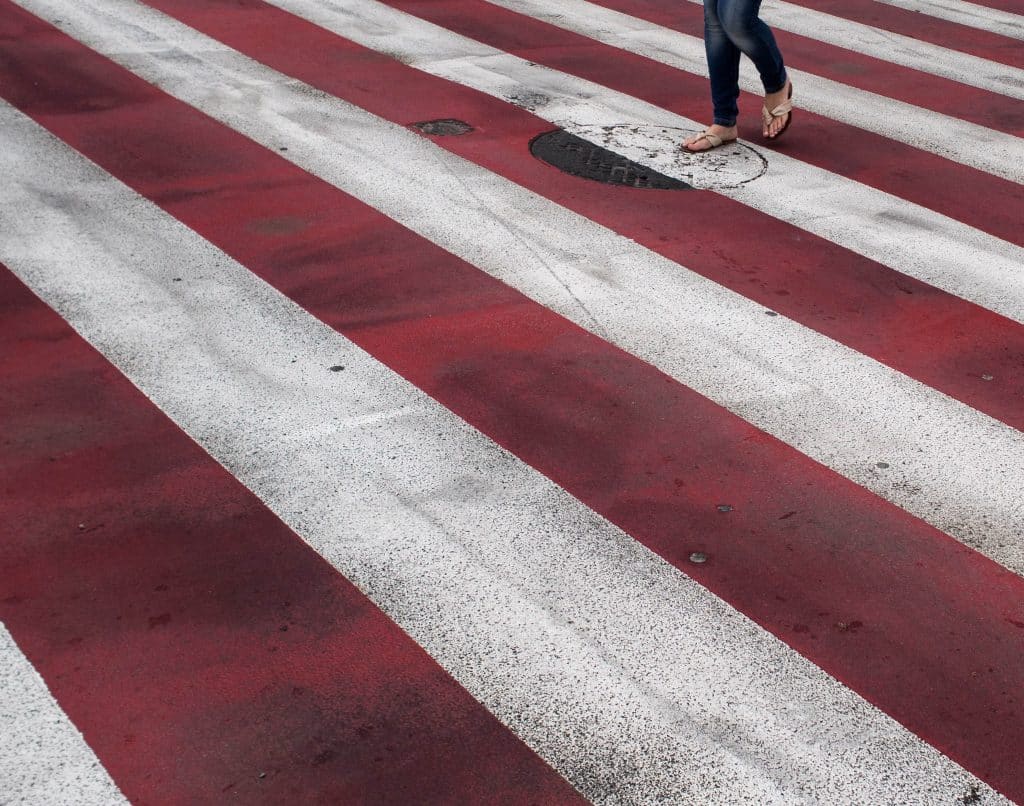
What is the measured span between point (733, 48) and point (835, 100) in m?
1.75

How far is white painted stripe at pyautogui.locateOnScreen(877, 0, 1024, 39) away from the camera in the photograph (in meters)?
11.9

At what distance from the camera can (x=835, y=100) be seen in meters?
9.32

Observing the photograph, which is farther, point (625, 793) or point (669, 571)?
point (669, 571)

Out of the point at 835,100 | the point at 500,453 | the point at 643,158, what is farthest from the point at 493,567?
the point at 835,100

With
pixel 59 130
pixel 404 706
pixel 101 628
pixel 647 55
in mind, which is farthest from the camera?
pixel 647 55

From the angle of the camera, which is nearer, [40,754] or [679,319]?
[40,754]

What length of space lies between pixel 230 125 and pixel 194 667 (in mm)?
5179

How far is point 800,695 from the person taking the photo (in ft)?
11.9

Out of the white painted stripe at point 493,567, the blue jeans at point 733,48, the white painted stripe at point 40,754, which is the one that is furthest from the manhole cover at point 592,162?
the white painted stripe at point 40,754

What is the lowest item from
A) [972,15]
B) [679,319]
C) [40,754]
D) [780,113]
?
[40,754]

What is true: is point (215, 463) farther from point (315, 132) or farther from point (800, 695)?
point (315, 132)

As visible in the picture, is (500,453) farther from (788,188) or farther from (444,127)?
(444,127)

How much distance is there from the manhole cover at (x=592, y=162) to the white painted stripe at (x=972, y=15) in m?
5.72

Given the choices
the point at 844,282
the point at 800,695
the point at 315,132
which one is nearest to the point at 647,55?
the point at 315,132
